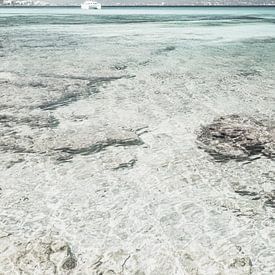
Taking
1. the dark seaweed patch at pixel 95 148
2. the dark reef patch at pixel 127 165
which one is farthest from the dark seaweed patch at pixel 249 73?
the dark reef patch at pixel 127 165

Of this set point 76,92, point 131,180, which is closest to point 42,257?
point 131,180

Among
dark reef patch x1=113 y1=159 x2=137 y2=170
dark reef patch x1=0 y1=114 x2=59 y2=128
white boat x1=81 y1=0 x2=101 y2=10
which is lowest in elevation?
white boat x1=81 y1=0 x2=101 y2=10

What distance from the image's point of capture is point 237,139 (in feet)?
20.4

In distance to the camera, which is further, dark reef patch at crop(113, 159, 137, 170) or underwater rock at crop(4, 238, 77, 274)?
dark reef patch at crop(113, 159, 137, 170)

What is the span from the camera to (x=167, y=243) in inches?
151

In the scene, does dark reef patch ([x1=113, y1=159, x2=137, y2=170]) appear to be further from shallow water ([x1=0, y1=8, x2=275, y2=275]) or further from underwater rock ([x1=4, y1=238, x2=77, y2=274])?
underwater rock ([x1=4, y1=238, x2=77, y2=274])

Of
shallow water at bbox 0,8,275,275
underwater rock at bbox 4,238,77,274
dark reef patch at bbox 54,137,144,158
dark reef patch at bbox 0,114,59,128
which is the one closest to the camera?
underwater rock at bbox 4,238,77,274

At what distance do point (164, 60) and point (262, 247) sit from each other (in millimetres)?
11600

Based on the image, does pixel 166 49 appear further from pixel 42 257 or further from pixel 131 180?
pixel 42 257

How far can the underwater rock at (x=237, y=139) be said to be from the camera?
577 centimetres

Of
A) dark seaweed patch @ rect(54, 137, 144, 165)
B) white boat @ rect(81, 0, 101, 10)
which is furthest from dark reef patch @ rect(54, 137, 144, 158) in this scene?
white boat @ rect(81, 0, 101, 10)

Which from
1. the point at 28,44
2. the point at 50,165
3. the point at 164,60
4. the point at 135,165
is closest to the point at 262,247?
the point at 135,165

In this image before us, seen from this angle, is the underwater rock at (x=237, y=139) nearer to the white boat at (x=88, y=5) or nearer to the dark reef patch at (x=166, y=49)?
the dark reef patch at (x=166, y=49)

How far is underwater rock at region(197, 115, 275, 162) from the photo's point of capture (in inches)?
227
